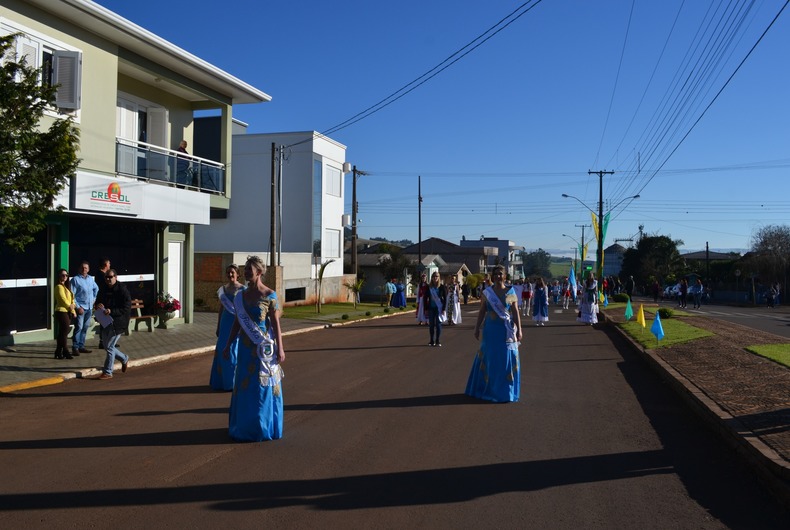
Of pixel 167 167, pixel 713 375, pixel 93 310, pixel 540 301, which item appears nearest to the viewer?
pixel 713 375

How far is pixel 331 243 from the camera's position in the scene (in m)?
42.5

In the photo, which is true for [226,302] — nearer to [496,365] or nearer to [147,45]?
[496,365]

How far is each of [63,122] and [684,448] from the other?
8.81 meters

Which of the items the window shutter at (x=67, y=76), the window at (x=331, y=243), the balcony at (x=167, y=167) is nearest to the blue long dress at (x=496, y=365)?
the window shutter at (x=67, y=76)

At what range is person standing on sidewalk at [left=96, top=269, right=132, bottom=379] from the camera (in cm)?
1105

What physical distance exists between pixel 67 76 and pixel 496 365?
424 inches

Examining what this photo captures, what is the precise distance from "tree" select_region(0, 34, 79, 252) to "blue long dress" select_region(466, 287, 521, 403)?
248 inches

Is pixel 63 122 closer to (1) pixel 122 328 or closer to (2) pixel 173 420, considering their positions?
(1) pixel 122 328

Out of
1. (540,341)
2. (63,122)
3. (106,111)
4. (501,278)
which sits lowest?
(540,341)

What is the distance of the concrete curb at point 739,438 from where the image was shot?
18.9 feet

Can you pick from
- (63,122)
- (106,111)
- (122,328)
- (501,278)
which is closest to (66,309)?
(122,328)

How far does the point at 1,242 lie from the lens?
13.8 meters

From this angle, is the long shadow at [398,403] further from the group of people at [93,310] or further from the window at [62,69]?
the window at [62,69]

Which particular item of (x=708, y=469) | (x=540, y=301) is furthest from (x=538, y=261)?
(x=708, y=469)
